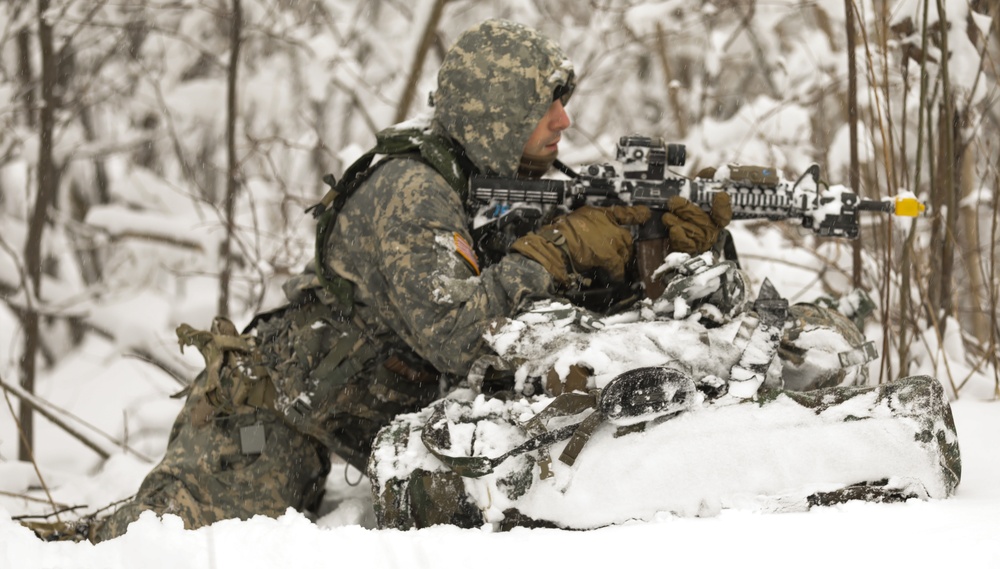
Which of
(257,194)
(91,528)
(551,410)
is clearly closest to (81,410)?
(257,194)

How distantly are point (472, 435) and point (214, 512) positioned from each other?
3.53 ft

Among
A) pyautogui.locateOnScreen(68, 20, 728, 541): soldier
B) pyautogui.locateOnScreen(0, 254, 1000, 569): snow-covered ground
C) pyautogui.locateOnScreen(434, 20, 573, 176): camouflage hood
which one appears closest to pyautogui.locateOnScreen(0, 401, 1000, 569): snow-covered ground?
pyautogui.locateOnScreen(0, 254, 1000, 569): snow-covered ground

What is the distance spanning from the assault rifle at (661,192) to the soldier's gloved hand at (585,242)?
60mm

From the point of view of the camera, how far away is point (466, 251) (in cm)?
275

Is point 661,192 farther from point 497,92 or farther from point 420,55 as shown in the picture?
point 420,55

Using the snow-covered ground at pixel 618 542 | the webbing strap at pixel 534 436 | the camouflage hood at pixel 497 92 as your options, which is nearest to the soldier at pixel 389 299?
the camouflage hood at pixel 497 92

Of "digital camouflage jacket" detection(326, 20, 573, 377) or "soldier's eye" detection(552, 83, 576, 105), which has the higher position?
"soldier's eye" detection(552, 83, 576, 105)

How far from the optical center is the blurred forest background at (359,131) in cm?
333

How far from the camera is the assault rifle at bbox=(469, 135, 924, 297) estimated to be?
2.89 metres

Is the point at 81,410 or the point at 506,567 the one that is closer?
the point at 506,567

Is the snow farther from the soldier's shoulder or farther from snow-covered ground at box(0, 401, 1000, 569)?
the soldier's shoulder

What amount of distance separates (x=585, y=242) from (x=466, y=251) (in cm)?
36

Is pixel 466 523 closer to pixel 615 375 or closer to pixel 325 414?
pixel 615 375

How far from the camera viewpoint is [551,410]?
233 centimetres
